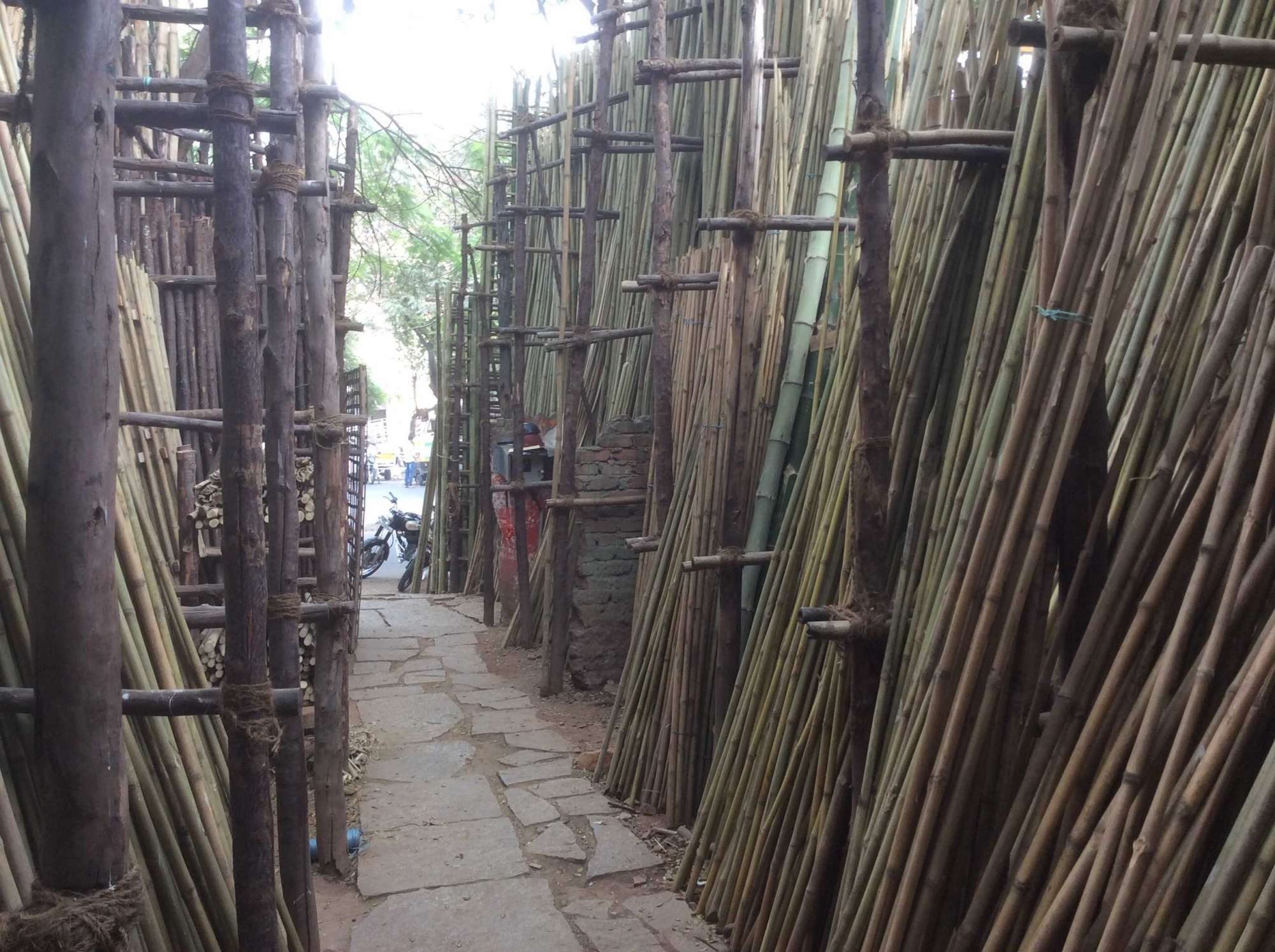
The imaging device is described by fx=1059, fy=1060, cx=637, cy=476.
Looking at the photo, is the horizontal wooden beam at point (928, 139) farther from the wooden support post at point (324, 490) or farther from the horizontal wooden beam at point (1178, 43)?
the wooden support post at point (324, 490)

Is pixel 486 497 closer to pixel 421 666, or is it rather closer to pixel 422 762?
pixel 421 666

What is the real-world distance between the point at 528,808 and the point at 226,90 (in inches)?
138

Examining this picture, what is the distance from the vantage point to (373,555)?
13812 millimetres

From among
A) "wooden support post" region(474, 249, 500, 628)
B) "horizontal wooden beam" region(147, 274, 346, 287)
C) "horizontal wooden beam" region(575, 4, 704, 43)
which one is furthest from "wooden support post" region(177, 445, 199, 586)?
"wooden support post" region(474, 249, 500, 628)

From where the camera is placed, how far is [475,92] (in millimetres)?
12172

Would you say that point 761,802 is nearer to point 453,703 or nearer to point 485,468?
point 453,703

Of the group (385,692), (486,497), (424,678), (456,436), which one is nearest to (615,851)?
A: (385,692)

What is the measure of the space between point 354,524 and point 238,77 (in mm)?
5982

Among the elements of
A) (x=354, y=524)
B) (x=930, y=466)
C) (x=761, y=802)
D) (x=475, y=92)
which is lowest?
(x=354, y=524)

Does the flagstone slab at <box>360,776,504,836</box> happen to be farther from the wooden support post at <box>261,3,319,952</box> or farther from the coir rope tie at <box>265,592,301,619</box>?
the coir rope tie at <box>265,592,301,619</box>

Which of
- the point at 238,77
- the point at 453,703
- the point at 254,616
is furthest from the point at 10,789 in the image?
the point at 453,703

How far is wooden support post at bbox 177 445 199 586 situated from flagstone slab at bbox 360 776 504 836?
127 centimetres

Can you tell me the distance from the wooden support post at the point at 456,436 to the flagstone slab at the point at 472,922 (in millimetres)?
7091

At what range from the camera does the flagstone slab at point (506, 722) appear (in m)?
5.84
